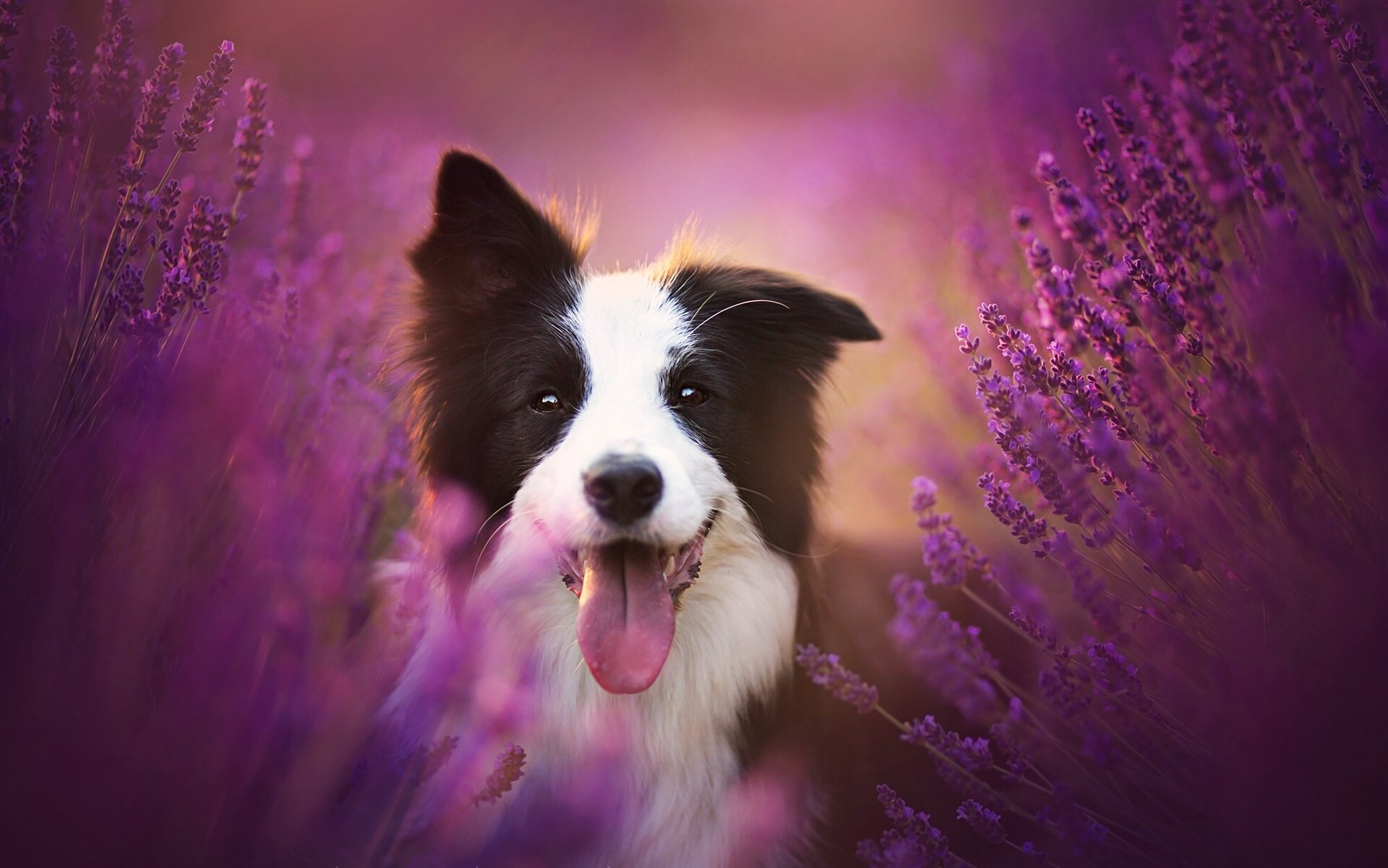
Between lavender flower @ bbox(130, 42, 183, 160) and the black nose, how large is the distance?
0.96 m

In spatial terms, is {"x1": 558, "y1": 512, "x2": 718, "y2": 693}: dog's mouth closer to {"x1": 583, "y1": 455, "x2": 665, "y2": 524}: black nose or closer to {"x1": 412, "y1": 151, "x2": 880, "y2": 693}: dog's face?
{"x1": 412, "y1": 151, "x2": 880, "y2": 693}: dog's face

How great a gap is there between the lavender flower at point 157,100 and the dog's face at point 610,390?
0.57 metres

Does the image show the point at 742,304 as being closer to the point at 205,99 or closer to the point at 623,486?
the point at 623,486

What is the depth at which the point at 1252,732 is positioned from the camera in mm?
1066

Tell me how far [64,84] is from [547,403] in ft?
3.46

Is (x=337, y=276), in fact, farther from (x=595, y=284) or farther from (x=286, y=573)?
(x=286, y=573)

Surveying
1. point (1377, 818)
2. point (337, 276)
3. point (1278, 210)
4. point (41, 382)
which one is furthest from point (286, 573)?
point (1278, 210)

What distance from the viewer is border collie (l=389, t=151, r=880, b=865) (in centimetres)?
184

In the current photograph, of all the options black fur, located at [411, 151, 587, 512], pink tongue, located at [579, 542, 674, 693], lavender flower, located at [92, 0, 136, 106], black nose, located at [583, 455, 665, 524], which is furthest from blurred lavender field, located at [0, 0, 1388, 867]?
black nose, located at [583, 455, 665, 524]

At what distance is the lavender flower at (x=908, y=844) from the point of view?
4.83ft

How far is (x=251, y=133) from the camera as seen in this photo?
165 cm

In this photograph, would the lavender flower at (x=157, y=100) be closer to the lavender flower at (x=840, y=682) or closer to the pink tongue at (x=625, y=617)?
the pink tongue at (x=625, y=617)

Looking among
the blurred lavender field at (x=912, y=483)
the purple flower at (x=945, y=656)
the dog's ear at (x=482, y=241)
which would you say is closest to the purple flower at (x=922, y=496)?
the blurred lavender field at (x=912, y=483)

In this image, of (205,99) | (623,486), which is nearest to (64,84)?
(205,99)
